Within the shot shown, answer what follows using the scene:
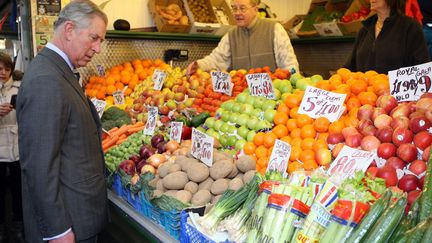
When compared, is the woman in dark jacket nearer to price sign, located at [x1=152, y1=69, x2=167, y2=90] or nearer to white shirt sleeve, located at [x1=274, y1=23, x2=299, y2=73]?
white shirt sleeve, located at [x1=274, y1=23, x2=299, y2=73]

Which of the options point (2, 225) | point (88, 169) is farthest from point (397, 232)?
point (2, 225)

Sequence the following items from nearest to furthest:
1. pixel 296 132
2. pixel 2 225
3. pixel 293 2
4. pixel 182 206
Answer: pixel 182 206 < pixel 296 132 < pixel 2 225 < pixel 293 2

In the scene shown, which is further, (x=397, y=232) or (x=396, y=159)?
(x=396, y=159)

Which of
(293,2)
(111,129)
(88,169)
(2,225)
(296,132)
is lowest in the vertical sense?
(2,225)

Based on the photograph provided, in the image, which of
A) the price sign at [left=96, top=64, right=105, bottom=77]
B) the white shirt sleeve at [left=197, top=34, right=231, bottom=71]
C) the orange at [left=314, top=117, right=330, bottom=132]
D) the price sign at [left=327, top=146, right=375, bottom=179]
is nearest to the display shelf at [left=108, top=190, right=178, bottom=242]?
the price sign at [left=327, top=146, right=375, bottom=179]

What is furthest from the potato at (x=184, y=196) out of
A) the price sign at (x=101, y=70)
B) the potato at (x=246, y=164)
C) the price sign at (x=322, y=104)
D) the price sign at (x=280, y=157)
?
the price sign at (x=101, y=70)

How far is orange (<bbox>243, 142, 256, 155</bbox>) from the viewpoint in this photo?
271 cm

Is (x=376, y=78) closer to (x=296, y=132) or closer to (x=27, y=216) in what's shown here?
(x=296, y=132)

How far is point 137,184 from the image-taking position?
2672mm

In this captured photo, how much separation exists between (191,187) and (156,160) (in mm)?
587

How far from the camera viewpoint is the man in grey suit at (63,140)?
195cm

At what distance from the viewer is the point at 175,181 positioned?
248 cm

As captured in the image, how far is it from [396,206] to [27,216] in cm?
187

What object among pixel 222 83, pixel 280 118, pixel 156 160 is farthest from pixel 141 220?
pixel 222 83
